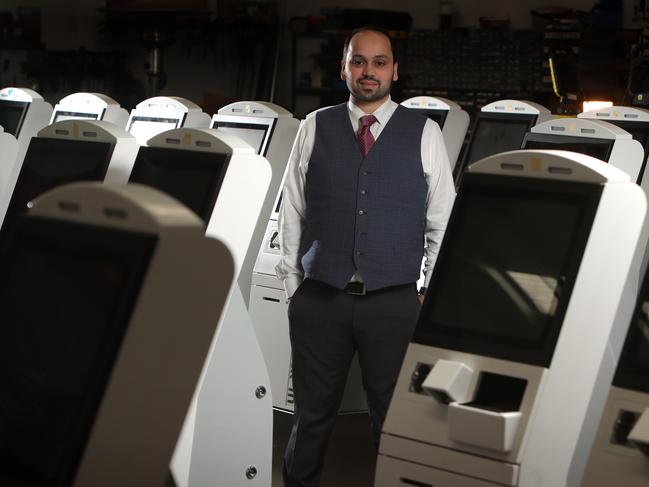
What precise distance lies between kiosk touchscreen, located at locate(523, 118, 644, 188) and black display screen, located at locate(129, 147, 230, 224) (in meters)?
1.96

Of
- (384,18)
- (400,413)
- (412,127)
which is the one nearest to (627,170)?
(412,127)

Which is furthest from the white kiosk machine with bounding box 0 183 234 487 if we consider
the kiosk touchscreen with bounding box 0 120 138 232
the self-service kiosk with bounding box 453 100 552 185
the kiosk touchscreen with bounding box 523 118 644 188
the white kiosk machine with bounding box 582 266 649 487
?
the self-service kiosk with bounding box 453 100 552 185

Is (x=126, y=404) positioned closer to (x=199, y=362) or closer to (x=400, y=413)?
(x=199, y=362)

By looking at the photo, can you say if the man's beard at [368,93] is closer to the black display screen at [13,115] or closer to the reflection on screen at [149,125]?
the reflection on screen at [149,125]

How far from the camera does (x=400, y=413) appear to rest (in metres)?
2.50

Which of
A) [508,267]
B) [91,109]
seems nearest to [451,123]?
[91,109]

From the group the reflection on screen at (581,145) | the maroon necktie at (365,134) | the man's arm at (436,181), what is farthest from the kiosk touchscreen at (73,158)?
the reflection on screen at (581,145)

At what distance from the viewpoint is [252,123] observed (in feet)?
18.6

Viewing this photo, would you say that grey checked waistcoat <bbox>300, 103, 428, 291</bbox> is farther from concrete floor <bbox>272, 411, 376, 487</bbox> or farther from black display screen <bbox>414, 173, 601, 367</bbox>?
concrete floor <bbox>272, 411, 376, 487</bbox>

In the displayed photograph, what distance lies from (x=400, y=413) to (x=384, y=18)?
27.6ft

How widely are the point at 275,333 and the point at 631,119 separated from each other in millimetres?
1889

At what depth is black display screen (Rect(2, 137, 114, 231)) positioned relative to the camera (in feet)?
11.6

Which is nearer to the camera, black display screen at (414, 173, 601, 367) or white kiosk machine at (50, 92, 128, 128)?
black display screen at (414, 173, 601, 367)

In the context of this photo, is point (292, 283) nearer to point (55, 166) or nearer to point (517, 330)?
point (55, 166)
